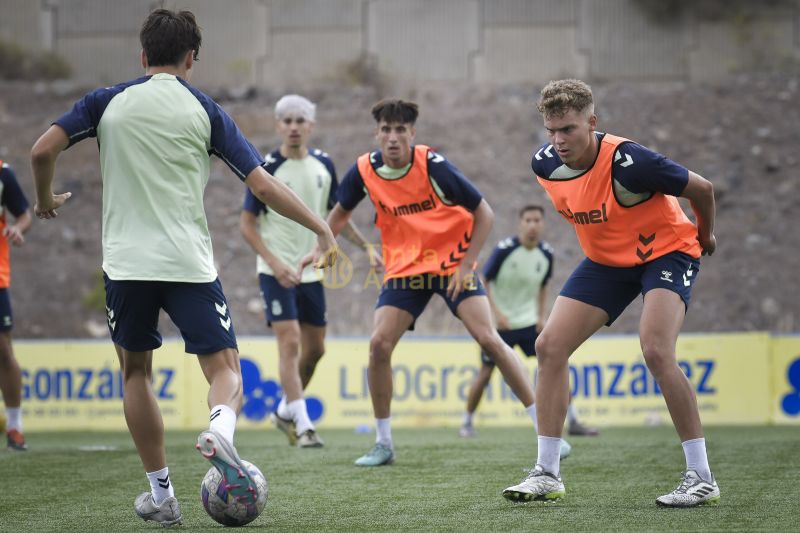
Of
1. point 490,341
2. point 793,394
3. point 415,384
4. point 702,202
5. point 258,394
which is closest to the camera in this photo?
point 702,202

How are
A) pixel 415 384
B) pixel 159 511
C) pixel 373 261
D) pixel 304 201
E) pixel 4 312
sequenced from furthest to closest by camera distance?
pixel 415 384 → pixel 304 201 → pixel 4 312 → pixel 373 261 → pixel 159 511

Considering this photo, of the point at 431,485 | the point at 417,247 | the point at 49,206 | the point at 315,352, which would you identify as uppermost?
the point at 49,206

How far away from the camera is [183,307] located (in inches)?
193

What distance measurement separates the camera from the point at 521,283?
12.2 m

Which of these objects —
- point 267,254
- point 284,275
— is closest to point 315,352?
point 267,254

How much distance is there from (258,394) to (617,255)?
8269mm

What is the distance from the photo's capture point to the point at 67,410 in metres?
13.2

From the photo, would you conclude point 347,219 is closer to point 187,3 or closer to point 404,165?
point 404,165

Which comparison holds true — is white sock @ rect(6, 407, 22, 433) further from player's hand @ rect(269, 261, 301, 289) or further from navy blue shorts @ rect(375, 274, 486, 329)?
navy blue shorts @ rect(375, 274, 486, 329)

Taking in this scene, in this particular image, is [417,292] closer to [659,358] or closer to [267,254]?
[267,254]

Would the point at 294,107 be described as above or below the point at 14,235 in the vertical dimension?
above

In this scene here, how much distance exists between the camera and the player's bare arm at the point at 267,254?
29.0ft

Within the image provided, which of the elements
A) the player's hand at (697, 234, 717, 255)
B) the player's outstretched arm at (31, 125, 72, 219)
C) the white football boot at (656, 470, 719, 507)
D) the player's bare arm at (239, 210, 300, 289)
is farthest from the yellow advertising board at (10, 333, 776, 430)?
the player's outstretched arm at (31, 125, 72, 219)

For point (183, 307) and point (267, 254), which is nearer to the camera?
point (183, 307)
